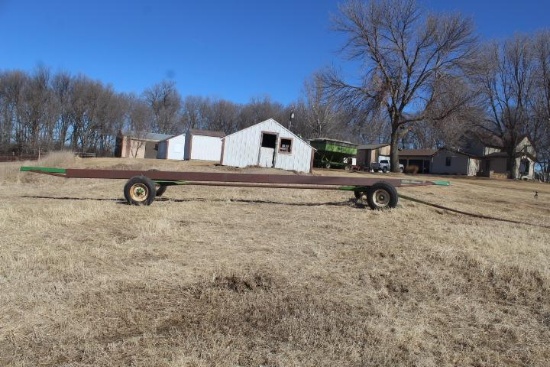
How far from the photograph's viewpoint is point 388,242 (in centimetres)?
687

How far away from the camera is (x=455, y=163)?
5897cm

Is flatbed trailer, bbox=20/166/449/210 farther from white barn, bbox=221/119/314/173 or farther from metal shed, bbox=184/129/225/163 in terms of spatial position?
metal shed, bbox=184/129/225/163

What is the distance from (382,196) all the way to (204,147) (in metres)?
44.5

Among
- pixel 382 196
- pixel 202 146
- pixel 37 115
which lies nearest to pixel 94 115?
pixel 37 115

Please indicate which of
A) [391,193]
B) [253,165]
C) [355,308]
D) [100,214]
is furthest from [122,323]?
[253,165]

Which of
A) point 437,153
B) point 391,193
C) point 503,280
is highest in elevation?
point 437,153

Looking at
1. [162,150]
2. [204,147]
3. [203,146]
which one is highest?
[203,146]

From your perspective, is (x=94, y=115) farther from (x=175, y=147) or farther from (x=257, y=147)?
(x=257, y=147)

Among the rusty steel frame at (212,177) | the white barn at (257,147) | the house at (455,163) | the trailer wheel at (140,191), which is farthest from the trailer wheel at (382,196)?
the house at (455,163)

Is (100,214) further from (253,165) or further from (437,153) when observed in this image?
(437,153)

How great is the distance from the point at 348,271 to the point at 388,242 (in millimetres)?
1635

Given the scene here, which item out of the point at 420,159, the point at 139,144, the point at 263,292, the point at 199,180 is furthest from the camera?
the point at 139,144

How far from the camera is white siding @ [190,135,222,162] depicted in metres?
52.8

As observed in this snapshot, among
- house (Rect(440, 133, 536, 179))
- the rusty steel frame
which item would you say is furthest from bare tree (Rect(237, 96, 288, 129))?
the rusty steel frame
